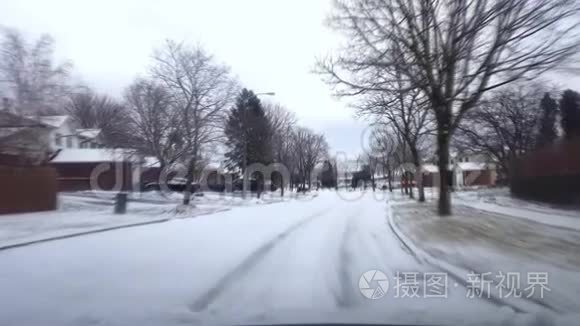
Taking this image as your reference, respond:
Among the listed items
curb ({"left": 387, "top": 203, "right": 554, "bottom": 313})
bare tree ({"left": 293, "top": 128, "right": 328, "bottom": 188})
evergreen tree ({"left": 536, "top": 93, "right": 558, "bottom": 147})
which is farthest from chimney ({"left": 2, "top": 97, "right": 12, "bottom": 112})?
bare tree ({"left": 293, "top": 128, "right": 328, "bottom": 188})

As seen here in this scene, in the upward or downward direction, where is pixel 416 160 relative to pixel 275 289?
upward

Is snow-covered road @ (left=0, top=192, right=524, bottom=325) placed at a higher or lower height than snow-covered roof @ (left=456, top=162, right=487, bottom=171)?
lower

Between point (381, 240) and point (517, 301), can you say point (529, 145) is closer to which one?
point (381, 240)

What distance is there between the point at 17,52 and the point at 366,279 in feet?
76.8

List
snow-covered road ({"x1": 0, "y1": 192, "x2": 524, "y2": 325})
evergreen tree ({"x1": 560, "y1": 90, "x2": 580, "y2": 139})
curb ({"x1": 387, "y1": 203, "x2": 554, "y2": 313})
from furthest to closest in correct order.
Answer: evergreen tree ({"x1": 560, "y1": 90, "x2": 580, "y2": 139}), curb ({"x1": 387, "y1": 203, "x2": 554, "y2": 313}), snow-covered road ({"x1": 0, "y1": 192, "x2": 524, "y2": 325})

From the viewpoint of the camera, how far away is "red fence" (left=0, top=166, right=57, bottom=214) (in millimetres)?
23884

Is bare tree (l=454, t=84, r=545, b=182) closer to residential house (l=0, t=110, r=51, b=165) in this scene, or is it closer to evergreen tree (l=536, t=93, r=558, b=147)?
evergreen tree (l=536, t=93, r=558, b=147)

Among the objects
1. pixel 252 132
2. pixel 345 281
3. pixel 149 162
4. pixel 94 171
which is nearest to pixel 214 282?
pixel 345 281

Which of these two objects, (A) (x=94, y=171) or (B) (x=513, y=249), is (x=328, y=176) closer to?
(A) (x=94, y=171)

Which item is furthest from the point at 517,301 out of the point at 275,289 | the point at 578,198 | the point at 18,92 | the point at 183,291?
the point at 18,92

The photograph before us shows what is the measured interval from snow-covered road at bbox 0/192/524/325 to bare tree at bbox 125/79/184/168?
23396mm

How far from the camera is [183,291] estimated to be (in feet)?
27.8

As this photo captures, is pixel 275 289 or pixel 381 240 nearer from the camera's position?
pixel 275 289

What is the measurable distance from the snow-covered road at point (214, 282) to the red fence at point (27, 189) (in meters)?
10.1
